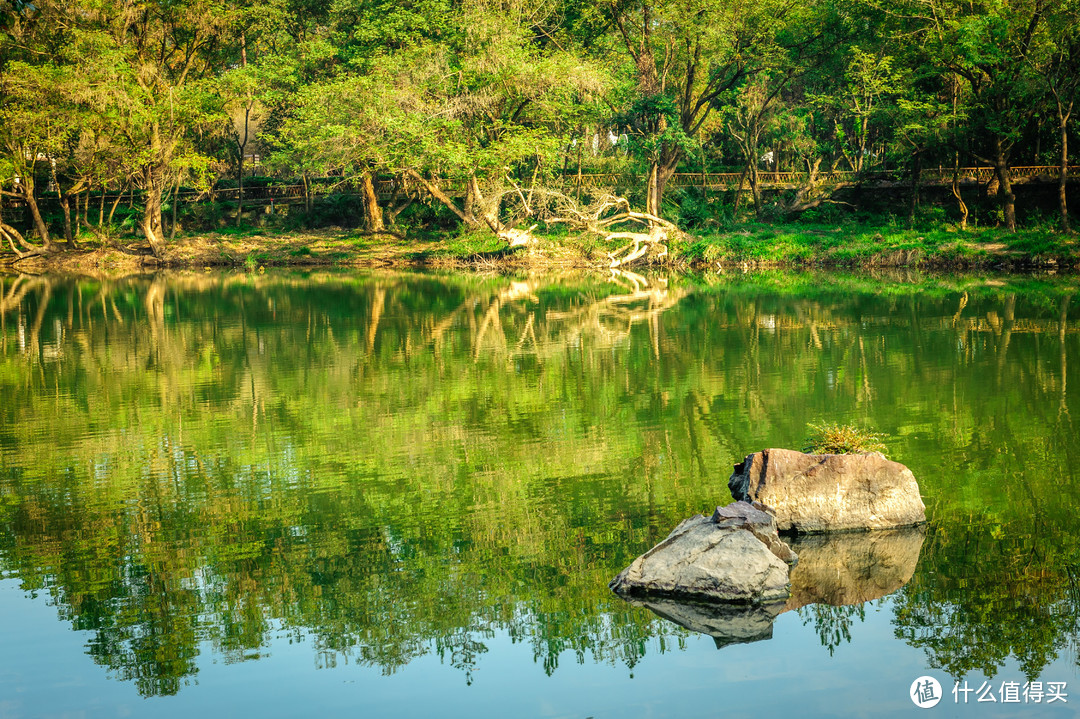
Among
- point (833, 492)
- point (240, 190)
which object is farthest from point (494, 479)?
point (240, 190)

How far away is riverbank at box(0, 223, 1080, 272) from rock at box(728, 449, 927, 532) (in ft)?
94.7

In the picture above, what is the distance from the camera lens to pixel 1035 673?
6.62 m

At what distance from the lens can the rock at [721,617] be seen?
23.6ft

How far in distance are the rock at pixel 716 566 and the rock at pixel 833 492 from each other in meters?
0.96

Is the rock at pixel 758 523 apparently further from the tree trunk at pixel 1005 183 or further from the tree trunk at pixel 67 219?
the tree trunk at pixel 67 219

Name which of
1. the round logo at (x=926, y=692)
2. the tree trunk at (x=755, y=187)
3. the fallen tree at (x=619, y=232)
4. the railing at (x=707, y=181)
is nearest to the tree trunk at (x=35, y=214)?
the railing at (x=707, y=181)

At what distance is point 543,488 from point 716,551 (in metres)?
3.29

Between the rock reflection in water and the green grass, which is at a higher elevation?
the green grass

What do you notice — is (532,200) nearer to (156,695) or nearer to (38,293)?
(38,293)

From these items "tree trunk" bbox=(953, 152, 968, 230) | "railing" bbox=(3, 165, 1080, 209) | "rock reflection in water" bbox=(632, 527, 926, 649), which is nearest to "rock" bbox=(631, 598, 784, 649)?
"rock reflection in water" bbox=(632, 527, 926, 649)

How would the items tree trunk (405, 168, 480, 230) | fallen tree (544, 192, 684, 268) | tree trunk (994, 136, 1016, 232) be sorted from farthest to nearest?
tree trunk (405, 168, 480, 230) → fallen tree (544, 192, 684, 268) → tree trunk (994, 136, 1016, 232)

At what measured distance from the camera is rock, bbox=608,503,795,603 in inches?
301

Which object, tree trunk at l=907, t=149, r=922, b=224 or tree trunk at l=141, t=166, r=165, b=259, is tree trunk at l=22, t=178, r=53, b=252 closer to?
tree trunk at l=141, t=166, r=165, b=259

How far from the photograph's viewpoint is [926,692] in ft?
21.3
